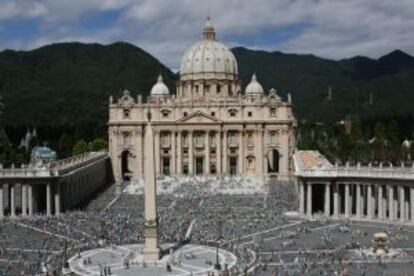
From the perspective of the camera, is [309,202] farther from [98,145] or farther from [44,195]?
[98,145]

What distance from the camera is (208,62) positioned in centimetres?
15162

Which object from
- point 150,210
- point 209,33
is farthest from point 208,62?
point 150,210

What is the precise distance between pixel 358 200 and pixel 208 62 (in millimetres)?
75470

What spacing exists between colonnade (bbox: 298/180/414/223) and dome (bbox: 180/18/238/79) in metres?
65.7

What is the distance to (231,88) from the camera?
498ft

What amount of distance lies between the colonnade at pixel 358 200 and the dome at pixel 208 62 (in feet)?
216

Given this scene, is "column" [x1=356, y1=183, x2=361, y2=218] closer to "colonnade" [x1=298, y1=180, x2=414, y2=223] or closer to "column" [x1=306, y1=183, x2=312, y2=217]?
"colonnade" [x1=298, y1=180, x2=414, y2=223]

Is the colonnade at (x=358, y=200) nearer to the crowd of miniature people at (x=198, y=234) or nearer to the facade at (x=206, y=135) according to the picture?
the crowd of miniature people at (x=198, y=234)

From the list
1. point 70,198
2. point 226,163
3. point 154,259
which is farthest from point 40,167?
point 226,163

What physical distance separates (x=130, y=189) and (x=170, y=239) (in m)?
48.8

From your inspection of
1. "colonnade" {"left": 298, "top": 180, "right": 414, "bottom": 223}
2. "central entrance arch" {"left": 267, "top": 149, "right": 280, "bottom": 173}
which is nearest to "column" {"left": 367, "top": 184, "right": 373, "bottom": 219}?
"colonnade" {"left": 298, "top": 180, "right": 414, "bottom": 223}

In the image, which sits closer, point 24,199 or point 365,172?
point 365,172

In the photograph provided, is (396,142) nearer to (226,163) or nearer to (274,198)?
(226,163)

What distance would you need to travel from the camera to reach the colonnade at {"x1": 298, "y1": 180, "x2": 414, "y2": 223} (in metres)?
77.0
